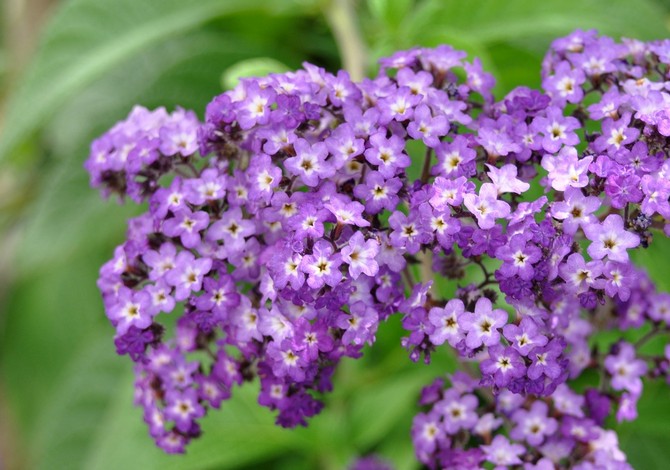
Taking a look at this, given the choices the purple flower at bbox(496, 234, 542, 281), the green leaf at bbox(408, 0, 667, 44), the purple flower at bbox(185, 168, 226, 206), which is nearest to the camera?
the purple flower at bbox(496, 234, 542, 281)

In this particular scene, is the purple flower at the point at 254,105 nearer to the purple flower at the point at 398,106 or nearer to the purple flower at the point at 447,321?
the purple flower at the point at 398,106

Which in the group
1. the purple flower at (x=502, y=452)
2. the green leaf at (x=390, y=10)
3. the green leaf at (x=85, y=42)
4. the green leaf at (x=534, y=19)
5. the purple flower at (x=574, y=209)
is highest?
the green leaf at (x=85, y=42)

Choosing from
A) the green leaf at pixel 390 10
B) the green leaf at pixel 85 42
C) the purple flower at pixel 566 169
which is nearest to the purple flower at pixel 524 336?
the purple flower at pixel 566 169

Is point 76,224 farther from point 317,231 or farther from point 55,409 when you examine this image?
point 317,231

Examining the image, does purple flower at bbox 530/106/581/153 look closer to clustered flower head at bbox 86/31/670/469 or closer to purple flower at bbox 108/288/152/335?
clustered flower head at bbox 86/31/670/469

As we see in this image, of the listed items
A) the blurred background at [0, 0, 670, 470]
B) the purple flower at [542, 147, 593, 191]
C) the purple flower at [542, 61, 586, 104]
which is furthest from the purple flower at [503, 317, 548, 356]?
the blurred background at [0, 0, 670, 470]

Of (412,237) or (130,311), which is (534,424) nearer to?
(412,237)

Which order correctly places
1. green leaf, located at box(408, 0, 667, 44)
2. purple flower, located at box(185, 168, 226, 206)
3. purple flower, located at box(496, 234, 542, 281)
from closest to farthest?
purple flower, located at box(496, 234, 542, 281) < purple flower, located at box(185, 168, 226, 206) < green leaf, located at box(408, 0, 667, 44)

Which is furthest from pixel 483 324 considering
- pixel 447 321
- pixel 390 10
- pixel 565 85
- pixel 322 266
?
pixel 390 10

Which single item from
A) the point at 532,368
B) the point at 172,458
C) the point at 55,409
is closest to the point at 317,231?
the point at 532,368
